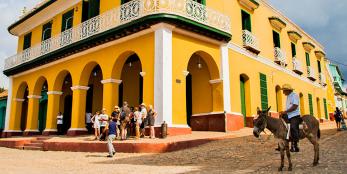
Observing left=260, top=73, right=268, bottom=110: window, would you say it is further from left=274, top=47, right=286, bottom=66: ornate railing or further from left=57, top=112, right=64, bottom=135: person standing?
left=57, top=112, right=64, bottom=135: person standing

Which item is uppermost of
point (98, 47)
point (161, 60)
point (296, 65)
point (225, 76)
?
point (296, 65)

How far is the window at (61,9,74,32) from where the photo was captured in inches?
673

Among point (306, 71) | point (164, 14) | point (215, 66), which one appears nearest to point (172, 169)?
point (164, 14)

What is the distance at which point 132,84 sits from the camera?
1655cm

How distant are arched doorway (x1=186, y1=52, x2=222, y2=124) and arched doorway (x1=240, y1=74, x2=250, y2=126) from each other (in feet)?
7.39

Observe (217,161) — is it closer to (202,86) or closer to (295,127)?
(295,127)

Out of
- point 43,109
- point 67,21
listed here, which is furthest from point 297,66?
point 43,109

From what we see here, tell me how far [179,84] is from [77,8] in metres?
8.32

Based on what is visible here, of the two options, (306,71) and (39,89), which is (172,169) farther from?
(306,71)

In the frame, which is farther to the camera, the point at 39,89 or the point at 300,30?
the point at 300,30

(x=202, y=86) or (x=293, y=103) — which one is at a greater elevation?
(x=202, y=86)

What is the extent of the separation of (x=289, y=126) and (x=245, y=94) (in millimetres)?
10076

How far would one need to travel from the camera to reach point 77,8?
16.7m

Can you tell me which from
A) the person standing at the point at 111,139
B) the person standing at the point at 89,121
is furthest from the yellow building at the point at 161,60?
the person standing at the point at 111,139
